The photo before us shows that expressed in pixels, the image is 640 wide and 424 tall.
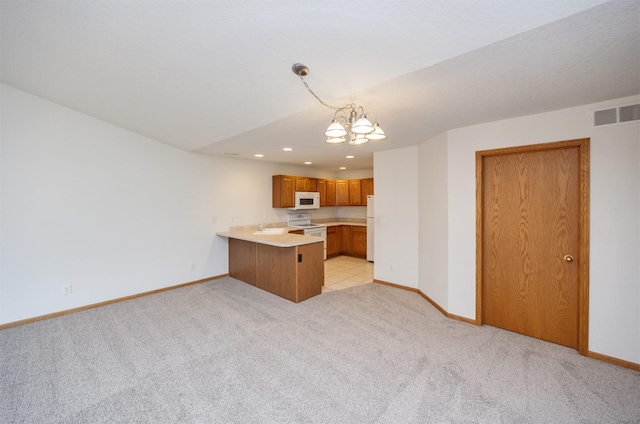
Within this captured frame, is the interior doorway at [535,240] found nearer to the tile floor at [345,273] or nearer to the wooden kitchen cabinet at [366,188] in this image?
the tile floor at [345,273]

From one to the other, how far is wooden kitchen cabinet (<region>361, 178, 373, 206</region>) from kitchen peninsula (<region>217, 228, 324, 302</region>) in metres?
2.92

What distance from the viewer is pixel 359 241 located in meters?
6.77

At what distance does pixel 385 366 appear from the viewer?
2250 mm

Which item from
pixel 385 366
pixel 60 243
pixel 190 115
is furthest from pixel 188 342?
pixel 190 115

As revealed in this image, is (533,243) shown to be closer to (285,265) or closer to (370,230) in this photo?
(285,265)

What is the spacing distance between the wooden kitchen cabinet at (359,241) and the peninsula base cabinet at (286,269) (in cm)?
272

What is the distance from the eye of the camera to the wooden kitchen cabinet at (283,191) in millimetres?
5645

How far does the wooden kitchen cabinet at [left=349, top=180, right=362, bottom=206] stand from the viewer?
6820 millimetres

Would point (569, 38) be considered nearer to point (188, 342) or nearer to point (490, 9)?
point (490, 9)

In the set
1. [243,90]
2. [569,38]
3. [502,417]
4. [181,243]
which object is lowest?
[502,417]

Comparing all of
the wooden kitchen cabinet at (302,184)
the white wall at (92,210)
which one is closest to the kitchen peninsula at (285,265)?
the white wall at (92,210)

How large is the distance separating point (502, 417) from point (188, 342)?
2764 mm

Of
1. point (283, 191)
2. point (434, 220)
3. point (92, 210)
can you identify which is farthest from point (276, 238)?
point (92, 210)

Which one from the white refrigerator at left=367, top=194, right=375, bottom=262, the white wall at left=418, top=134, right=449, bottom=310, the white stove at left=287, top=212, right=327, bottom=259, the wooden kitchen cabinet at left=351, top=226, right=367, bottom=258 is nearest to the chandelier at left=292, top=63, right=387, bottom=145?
the white wall at left=418, top=134, right=449, bottom=310
